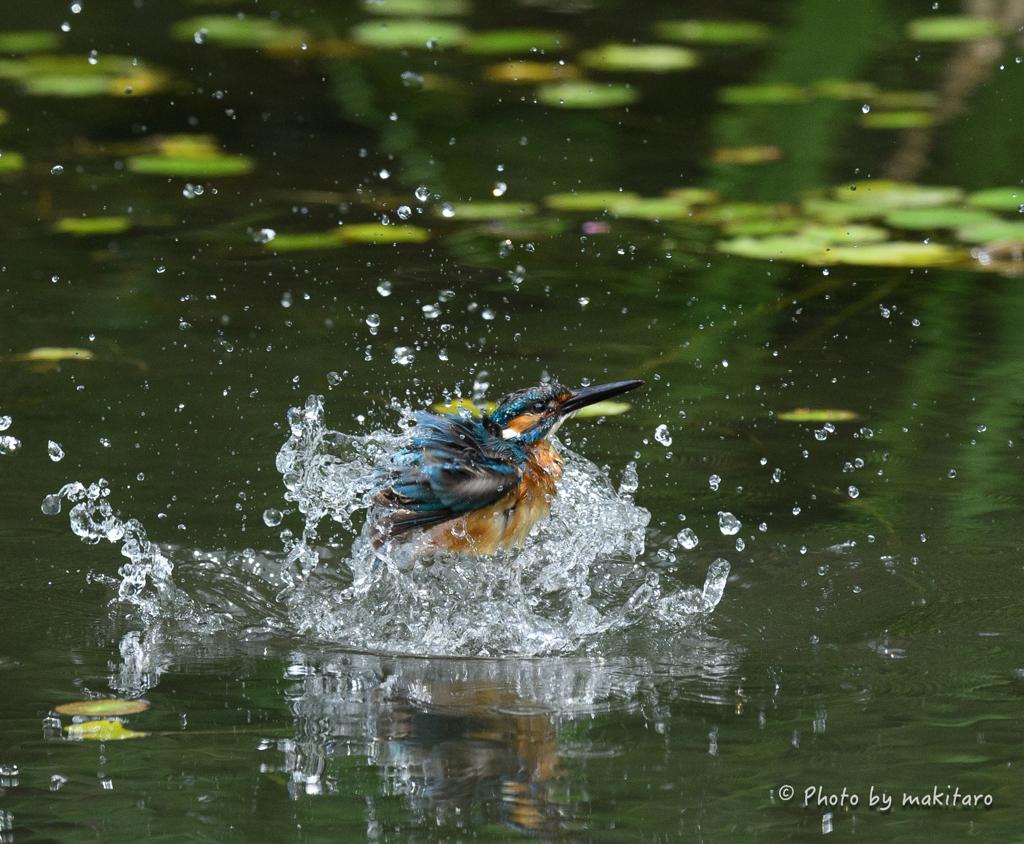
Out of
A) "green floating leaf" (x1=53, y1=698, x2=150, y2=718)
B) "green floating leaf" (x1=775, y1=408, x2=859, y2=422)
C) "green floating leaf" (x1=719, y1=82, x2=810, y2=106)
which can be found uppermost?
"green floating leaf" (x1=719, y1=82, x2=810, y2=106)

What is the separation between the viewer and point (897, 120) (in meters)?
10.7

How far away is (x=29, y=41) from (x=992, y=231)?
8.00m

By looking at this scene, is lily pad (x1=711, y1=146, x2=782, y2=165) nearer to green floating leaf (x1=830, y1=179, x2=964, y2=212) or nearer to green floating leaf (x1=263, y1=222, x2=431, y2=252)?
green floating leaf (x1=830, y1=179, x2=964, y2=212)

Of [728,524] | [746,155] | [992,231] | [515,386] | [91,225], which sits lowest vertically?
[728,524]

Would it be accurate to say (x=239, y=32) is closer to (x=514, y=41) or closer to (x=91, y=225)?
(x=514, y=41)

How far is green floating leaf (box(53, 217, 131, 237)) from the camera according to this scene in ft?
29.6

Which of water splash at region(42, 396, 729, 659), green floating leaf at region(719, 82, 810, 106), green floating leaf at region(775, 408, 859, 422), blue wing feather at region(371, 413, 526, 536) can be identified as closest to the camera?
water splash at region(42, 396, 729, 659)

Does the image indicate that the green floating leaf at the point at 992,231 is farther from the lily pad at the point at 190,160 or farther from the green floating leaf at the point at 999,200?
the lily pad at the point at 190,160

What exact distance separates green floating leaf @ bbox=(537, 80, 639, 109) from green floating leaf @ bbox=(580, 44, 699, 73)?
393 mm

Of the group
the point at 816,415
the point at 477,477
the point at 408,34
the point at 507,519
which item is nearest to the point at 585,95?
the point at 408,34

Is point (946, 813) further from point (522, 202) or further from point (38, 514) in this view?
point (522, 202)

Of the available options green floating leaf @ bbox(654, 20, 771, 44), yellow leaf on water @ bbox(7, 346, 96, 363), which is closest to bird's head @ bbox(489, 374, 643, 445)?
yellow leaf on water @ bbox(7, 346, 96, 363)

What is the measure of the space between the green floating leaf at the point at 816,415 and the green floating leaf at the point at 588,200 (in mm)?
3135

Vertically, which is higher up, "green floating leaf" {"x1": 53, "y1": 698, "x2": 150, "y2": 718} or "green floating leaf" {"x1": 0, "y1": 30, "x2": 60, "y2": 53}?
"green floating leaf" {"x1": 0, "y1": 30, "x2": 60, "y2": 53}
